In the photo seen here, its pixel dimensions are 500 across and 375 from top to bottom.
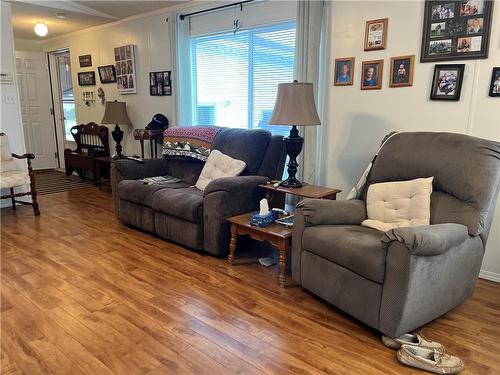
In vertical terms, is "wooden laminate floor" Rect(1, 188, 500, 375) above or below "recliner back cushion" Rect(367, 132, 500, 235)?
below

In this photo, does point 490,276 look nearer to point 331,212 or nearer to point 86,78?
point 331,212

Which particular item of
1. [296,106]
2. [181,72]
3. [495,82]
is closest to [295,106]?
[296,106]

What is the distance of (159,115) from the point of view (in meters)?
4.64

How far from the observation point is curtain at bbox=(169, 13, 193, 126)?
13.9 feet

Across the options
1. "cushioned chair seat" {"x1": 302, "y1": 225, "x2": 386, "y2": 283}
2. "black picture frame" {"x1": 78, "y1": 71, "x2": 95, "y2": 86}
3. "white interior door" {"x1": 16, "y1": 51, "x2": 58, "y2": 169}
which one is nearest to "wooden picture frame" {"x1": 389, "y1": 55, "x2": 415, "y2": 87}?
"cushioned chair seat" {"x1": 302, "y1": 225, "x2": 386, "y2": 283}

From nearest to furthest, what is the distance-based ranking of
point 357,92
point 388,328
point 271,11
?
point 388,328
point 357,92
point 271,11

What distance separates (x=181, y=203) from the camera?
298cm

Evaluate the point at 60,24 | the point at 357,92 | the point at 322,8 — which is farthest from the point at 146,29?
the point at 357,92

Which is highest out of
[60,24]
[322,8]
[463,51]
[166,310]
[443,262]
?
[60,24]

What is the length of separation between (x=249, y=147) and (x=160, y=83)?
204 cm

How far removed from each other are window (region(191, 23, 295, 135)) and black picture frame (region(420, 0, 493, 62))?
1193 mm

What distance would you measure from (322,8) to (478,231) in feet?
6.87

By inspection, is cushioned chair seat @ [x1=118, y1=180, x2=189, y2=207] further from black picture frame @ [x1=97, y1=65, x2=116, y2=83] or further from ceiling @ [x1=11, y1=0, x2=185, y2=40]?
black picture frame @ [x1=97, y1=65, x2=116, y2=83]

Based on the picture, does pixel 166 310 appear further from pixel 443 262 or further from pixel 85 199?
pixel 85 199
